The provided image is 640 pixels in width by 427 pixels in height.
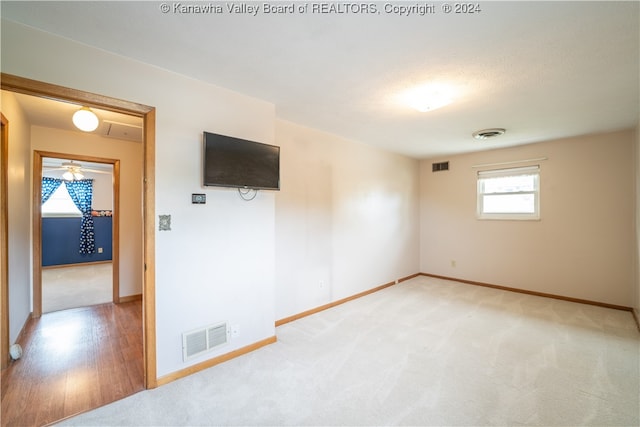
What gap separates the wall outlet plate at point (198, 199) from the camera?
2.30 metres

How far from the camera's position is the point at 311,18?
156 centimetres

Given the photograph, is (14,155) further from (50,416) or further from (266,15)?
(266,15)

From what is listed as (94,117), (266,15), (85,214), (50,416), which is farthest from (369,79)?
(85,214)

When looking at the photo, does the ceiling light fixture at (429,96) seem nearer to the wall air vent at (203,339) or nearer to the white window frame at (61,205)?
the wall air vent at (203,339)

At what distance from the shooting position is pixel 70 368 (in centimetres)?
237

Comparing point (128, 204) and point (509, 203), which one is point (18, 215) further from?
point (509, 203)

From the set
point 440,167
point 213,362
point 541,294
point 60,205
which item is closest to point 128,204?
point 213,362

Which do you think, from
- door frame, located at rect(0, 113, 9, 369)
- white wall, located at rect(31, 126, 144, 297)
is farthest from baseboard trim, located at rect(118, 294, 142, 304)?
door frame, located at rect(0, 113, 9, 369)

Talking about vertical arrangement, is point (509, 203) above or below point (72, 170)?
below

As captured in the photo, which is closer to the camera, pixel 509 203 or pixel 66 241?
pixel 509 203

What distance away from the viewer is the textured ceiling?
5.04 ft

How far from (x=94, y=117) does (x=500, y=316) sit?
5.17m

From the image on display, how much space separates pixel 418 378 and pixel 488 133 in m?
3.23

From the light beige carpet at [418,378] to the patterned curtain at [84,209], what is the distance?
22.0 feet
